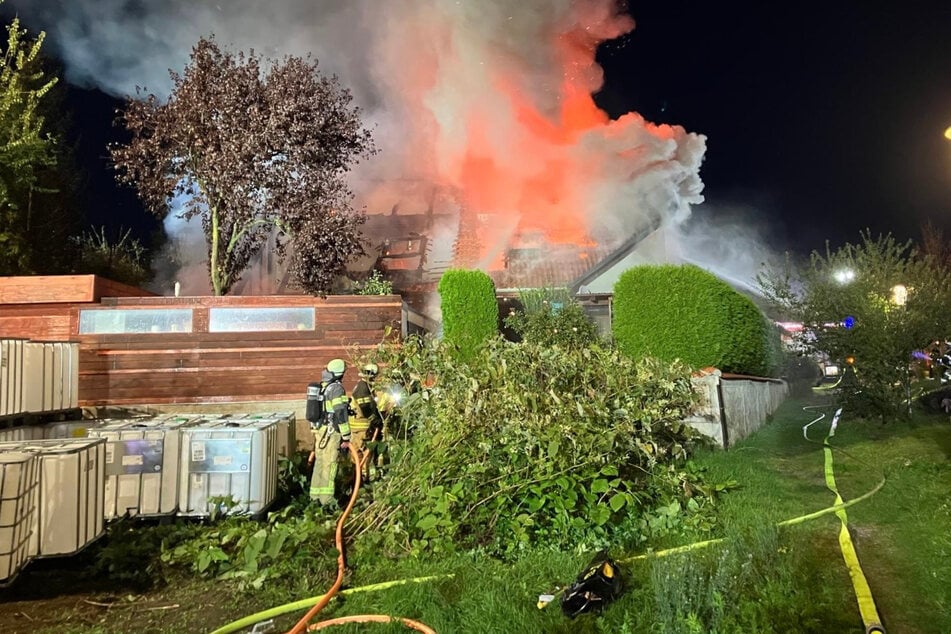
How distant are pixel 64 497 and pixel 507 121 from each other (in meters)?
28.7

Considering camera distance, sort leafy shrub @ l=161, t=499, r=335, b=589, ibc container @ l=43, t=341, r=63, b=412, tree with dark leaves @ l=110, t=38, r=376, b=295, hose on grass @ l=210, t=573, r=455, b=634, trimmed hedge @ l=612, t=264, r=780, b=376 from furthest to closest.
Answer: tree with dark leaves @ l=110, t=38, r=376, b=295 → trimmed hedge @ l=612, t=264, r=780, b=376 → ibc container @ l=43, t=341, r=63, b=412 → leafy shrub @ l=161, t=499, r=335, b=589 → hose on grass @ l=210, t=573, r=455, b=634

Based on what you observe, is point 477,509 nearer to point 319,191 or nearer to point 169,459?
point 169,459

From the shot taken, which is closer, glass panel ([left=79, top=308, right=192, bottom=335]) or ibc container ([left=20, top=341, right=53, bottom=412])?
ibc container ([left=20, top=341, right=53, bottom=412])

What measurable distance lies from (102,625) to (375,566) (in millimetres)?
1762

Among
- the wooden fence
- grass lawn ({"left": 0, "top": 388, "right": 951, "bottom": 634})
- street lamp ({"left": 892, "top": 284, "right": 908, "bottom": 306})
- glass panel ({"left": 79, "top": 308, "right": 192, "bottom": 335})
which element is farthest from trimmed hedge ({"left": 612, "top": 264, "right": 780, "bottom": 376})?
glass panel ({"left": 79, "top": 308, "right": 192, "bottom": 335})

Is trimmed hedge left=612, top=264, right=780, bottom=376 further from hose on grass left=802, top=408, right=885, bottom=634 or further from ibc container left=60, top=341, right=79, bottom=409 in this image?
ibc container left=60, top=341, right=79, bottom=409

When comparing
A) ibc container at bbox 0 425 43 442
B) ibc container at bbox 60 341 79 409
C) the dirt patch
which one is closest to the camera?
the dirt patch

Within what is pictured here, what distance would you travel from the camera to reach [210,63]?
35.6 feet

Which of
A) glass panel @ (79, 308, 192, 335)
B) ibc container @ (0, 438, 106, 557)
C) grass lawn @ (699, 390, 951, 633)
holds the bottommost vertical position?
grass lawn @ (699, 390, 951, 633)

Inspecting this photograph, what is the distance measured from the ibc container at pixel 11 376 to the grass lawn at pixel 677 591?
2.42 metres

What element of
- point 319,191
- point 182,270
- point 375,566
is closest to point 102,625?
point 375,566

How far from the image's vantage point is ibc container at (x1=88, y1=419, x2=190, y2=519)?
5379 mm

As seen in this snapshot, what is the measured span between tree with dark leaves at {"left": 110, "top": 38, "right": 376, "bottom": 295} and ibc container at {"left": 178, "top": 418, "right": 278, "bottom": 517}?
5104mm

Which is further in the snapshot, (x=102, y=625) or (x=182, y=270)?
(x=182, y=270)
